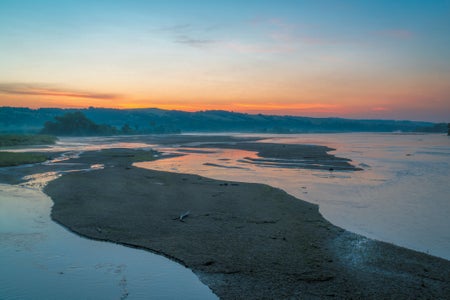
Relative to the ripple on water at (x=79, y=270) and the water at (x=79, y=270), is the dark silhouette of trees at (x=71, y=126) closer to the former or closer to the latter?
the water at (x=79, y=270)

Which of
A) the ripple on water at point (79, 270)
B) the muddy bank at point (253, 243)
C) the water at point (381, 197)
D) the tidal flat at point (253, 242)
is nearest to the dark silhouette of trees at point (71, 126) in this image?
the water at point (381, 197)

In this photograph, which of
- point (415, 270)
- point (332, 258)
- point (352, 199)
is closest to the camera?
point (415, 270)

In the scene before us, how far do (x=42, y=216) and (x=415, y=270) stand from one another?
15.3m

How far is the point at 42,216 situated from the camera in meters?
16.9

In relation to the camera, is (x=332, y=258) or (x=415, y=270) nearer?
(x=415, y=270)

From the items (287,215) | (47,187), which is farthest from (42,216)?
(287,215)

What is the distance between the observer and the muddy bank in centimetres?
975

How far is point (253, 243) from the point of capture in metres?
13.0

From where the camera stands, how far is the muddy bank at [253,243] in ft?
32.0

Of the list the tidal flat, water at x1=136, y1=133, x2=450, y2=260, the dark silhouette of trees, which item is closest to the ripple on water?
the tidal flat

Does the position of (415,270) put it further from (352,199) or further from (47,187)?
(47,187)

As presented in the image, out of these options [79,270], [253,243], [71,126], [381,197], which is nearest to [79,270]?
[79,270]

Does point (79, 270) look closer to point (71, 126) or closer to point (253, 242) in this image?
point (253, 242)

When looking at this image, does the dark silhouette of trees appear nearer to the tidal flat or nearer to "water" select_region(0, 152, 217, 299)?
the tidal flat
